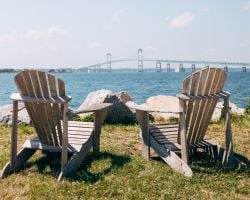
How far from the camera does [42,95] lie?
5.21m

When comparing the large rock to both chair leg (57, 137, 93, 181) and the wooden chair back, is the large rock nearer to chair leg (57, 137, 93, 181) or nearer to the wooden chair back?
chair leg (57, 137, 93, 181)

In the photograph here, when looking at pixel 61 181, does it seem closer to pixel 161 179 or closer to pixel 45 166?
pixel 45 166

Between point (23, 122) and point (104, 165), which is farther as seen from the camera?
point (23, 122)

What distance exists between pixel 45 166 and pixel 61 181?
0.77 metres

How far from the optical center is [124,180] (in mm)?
5047

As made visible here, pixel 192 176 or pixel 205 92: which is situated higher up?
pixel 205 92

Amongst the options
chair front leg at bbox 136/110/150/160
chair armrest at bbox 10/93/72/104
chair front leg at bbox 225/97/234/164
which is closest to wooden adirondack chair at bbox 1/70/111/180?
chair armrest at bbox 10/93/72/104

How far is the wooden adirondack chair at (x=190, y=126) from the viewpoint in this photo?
5.35 metres

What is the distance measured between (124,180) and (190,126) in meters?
1.33

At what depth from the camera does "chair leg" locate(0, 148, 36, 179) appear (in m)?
5.32

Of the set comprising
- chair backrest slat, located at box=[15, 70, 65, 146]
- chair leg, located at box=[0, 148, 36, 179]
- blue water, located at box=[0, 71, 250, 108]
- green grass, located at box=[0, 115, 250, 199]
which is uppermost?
chair backrest slat, located at box=[15, 70, 65, 146]

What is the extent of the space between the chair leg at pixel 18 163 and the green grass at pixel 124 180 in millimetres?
96

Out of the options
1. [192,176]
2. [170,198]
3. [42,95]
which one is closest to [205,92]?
[192,176]

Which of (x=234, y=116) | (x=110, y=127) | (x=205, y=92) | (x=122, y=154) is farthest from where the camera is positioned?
(x=234, y=116)
